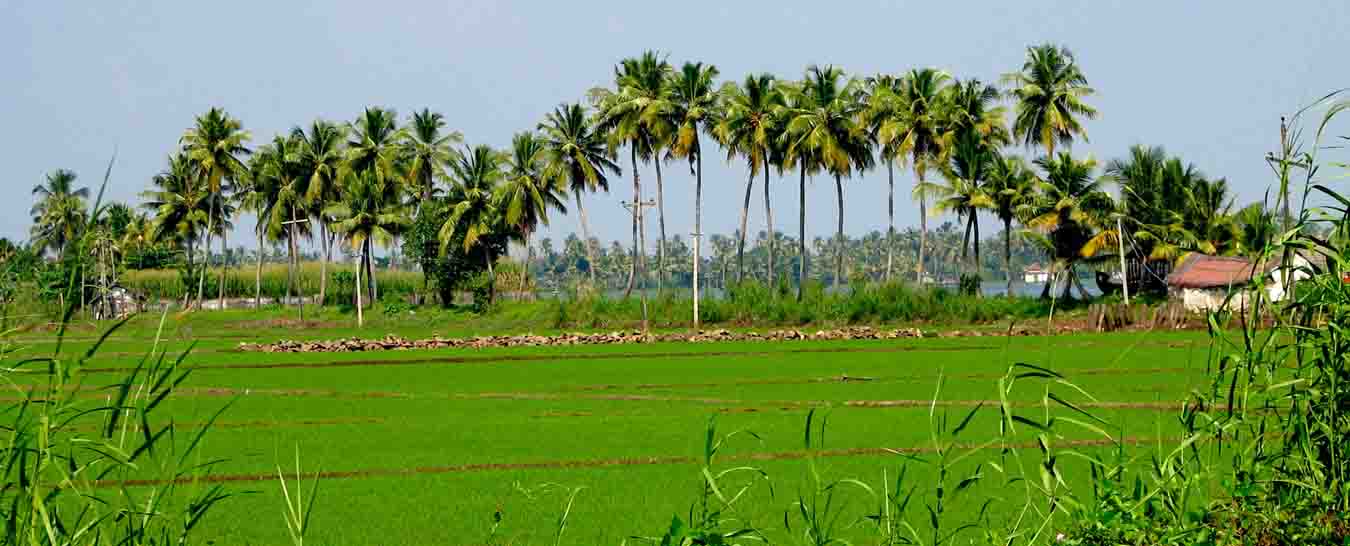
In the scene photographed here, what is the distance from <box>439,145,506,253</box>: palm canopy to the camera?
56.8 metres

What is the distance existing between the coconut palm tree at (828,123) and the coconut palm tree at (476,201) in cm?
1431

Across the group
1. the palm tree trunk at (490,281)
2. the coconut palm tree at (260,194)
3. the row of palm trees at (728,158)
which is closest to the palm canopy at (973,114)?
the row of palm trees at (728,158)

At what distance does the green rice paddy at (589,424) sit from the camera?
8531 millimetres

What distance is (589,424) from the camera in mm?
14648

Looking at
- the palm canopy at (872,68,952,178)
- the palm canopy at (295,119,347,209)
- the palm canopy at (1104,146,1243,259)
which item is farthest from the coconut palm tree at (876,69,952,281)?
the palm canopy at (295,119,347,209)

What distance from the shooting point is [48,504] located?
4.19m

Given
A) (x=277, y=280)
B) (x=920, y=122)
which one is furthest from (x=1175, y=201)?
(x=277, y=280)

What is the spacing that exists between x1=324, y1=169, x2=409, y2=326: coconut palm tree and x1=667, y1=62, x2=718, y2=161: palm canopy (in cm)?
1394

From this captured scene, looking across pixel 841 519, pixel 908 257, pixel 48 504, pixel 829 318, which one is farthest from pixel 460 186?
pixel 908 257

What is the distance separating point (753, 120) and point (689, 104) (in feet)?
10.2

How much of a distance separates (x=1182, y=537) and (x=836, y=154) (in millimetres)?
46715

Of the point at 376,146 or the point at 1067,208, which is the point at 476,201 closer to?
the point at 376,146

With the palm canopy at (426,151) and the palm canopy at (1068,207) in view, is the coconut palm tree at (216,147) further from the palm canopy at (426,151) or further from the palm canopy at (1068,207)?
the palm canopy at (1068,207)

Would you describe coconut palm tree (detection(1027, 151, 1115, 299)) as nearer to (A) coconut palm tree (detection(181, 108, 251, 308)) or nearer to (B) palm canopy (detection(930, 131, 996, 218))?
(B) palm canopy (detection(930, 131, 996, 218))
